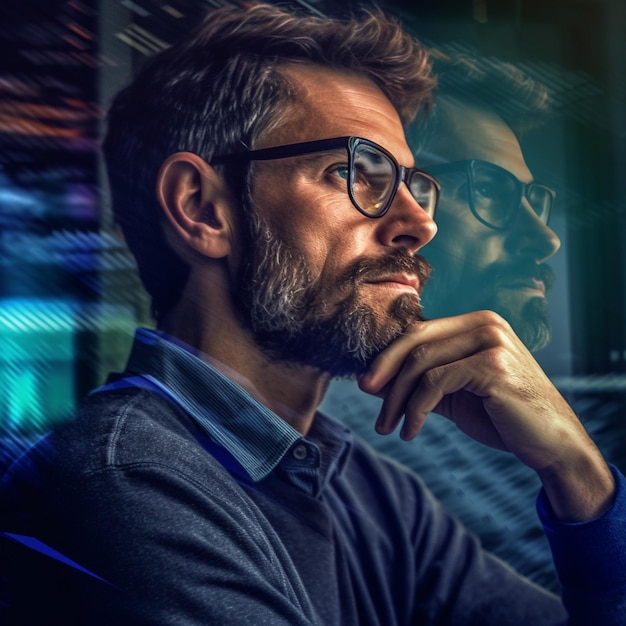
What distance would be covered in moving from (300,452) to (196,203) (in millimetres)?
419

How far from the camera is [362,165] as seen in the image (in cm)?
97

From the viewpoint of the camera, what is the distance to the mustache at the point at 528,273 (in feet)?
3.54

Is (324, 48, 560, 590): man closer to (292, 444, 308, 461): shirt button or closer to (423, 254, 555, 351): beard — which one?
(423, 254, 555, 351): beard

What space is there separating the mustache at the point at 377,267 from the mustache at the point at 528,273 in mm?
178

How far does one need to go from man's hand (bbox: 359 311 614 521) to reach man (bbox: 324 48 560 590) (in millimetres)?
72

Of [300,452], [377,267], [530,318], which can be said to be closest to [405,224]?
[377,267]

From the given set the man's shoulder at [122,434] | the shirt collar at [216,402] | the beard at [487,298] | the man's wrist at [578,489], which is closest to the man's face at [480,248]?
the beard at [487,298]

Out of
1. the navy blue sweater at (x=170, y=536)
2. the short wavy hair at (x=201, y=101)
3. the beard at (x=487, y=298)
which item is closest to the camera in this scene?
the navy blue sweater at (x=170, y=536)

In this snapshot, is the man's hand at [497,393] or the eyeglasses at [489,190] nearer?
the man's hand at [497,393]

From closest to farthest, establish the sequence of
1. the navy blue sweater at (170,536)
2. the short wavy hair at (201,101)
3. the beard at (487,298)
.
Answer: the navy blue sweater at (170,536), the short wavy hair at (201,101), the beard at (487,298)

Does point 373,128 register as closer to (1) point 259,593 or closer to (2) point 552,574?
(1) point 259,593

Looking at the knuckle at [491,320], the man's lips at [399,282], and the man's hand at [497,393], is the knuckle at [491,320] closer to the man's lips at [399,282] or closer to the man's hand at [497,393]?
the man's hand at [497,393]

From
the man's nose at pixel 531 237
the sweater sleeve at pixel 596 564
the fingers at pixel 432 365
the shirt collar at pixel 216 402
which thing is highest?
the man's nose at pixel 531 237

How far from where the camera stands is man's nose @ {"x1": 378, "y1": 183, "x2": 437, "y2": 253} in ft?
3.25
